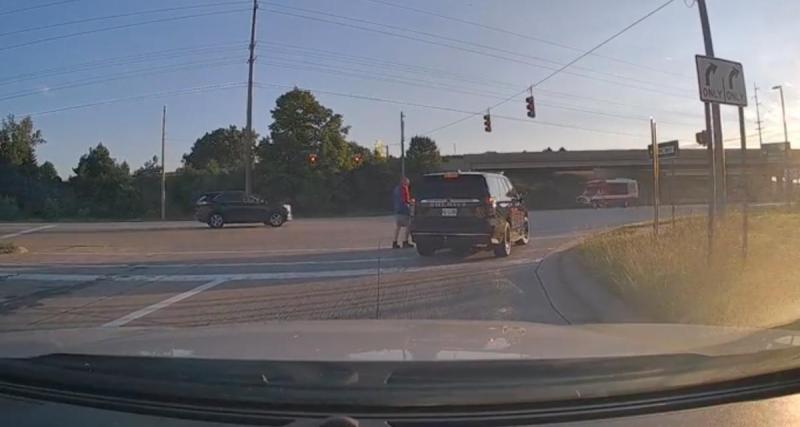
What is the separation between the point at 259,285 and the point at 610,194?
53275mm

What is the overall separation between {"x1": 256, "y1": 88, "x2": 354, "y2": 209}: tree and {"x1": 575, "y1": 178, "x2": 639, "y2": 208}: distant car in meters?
21.7

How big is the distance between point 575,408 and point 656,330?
5.53 feet

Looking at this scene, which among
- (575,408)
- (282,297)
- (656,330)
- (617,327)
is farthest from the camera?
(282,297)

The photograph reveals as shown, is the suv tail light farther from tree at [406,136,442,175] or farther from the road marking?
tree at [406,136,442,175]

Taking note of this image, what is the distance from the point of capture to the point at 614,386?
8.95ft

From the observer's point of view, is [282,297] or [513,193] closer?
[282,297]

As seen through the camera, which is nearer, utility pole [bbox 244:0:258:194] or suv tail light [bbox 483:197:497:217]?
suv tail light [bbox 483:197:497:217]

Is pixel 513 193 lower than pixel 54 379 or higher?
higher

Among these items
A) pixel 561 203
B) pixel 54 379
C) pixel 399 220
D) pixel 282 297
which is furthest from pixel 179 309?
pixel 561 203

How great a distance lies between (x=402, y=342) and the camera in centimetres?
358

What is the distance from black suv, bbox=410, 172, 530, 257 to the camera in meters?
14.1

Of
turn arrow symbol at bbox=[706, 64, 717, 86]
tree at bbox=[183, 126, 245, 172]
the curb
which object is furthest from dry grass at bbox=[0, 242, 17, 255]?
tree at bbox=[183, 126, 245, 172]

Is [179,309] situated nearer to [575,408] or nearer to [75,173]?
[575,408]

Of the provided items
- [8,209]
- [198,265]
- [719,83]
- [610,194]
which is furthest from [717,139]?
[8,209]
